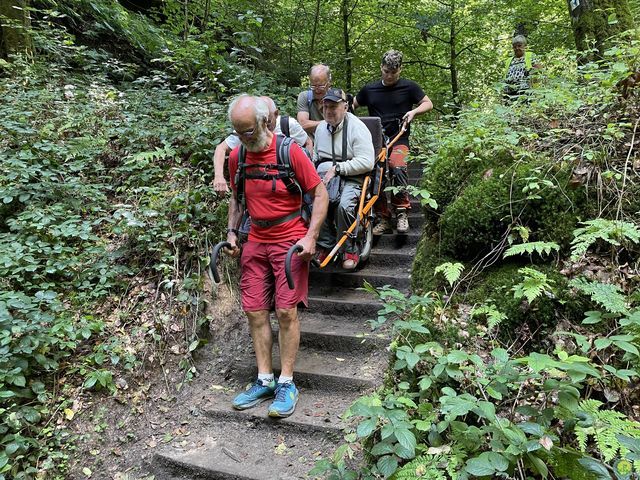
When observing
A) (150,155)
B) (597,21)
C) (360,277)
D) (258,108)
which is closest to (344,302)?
(360,277)

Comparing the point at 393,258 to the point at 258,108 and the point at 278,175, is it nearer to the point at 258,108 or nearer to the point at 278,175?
the point at 278,175

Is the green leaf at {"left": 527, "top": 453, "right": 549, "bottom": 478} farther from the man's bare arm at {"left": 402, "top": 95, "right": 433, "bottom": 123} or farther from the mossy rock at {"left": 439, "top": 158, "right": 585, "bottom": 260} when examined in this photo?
the man's bare arm at {"left": 402, "top": 95, "right": 433, "bottom": 123}

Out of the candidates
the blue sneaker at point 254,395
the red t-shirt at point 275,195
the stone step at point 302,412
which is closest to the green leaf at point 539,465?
the stone step at point 302,412

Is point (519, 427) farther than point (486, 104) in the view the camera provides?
No

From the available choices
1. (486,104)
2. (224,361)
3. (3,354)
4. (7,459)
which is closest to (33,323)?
(3,354)

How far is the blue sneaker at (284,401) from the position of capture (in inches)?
131

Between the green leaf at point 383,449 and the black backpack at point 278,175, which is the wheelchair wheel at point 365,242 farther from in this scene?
the green leaf at point 383,449

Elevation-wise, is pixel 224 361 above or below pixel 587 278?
below

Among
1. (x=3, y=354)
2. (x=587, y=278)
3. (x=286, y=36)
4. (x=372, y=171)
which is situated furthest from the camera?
(x=286, y=36)

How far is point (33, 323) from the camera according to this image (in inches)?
135

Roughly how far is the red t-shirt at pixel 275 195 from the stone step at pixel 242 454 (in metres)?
1.52

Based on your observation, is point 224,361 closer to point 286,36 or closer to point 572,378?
point 572,378

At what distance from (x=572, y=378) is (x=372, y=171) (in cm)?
319

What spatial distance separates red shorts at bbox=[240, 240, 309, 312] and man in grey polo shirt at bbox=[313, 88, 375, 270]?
961 mm
